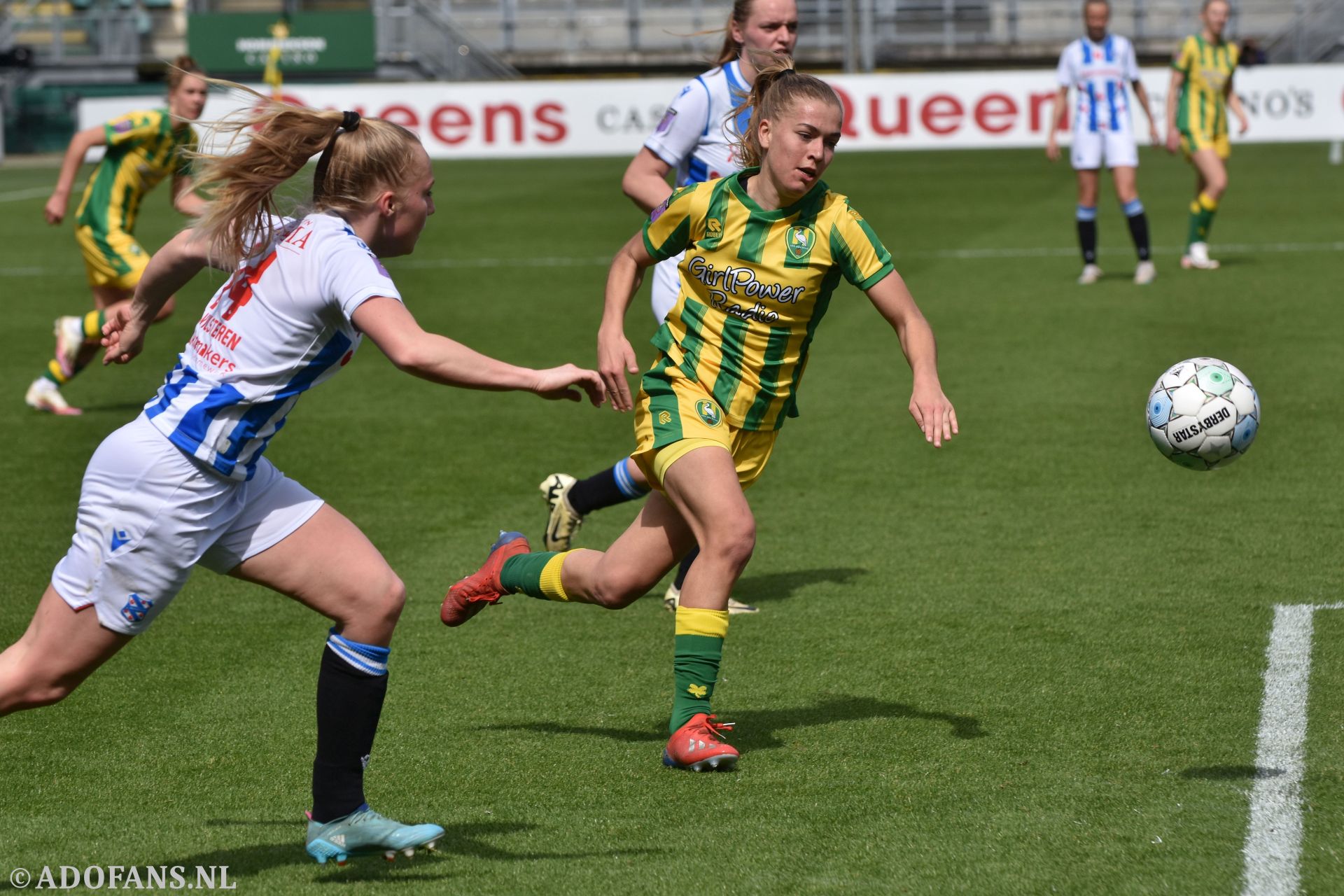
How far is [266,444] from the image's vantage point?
374 centimetres

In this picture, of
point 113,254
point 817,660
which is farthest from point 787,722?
point 113,254

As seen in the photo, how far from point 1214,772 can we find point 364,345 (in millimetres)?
9559

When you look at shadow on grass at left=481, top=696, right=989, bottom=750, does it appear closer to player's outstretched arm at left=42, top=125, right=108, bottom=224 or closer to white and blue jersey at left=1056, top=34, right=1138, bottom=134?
player's outstretched arm at left=42, top=125, right=108, bottom=224

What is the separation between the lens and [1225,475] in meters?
8.15

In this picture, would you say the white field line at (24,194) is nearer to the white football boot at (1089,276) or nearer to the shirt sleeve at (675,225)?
the white football boot at (1089,276)

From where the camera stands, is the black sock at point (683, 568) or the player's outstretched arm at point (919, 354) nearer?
the player's outstretched arm at point (919, 354)

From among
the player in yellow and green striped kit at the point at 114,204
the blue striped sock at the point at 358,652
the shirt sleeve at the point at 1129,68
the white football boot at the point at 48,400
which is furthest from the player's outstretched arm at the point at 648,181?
the shirt sleeve at the point at 1129,68

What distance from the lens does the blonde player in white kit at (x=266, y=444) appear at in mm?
3693

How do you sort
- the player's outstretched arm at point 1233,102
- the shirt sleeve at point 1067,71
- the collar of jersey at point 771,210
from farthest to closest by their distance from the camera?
1. the player's outstretched arm at point 1233,102
2. the shirt sleeve at point 1067,71
3. the collar of jersey at point 771,210

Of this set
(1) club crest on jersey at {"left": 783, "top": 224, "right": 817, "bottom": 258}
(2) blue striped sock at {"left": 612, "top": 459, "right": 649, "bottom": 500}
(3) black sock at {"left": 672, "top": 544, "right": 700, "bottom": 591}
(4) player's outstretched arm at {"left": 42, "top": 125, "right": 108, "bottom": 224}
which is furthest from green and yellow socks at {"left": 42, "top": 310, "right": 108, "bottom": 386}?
(1) club crest on jersey at {"left": 783, "top": 224, "right": 817, "bottom": 258}

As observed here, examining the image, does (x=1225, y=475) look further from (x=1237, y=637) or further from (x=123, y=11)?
(x=123, y=11)

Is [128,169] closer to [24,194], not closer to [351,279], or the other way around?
[351,279]

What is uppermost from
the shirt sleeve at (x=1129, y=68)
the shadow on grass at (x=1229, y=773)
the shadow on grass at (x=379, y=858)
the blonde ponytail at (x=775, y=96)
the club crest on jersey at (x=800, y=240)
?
the blonde ponytail at (x=775, y=96)

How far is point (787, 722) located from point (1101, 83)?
10467 mm
